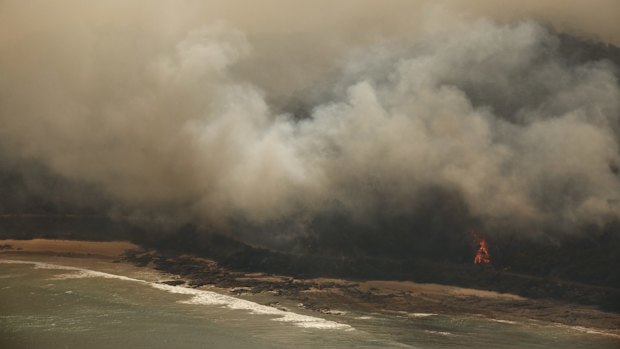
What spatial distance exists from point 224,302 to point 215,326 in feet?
23.8

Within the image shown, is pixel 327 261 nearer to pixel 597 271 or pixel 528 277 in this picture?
pixel 528 277

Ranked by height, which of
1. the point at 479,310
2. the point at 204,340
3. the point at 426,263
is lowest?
the point at 204,340

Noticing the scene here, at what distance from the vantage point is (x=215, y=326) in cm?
4334

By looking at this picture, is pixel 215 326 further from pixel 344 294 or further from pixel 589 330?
pixel 589 330

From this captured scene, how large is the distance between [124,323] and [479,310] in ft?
81.7

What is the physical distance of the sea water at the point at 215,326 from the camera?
39.9m

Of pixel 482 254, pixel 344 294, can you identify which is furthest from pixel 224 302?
pixel 482 254

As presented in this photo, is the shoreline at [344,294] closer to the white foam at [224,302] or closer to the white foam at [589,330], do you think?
the white foam at [589,330]

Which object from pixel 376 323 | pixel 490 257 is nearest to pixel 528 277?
pixel 490 257

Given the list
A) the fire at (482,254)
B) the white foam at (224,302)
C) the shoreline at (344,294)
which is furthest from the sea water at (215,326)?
the fire at (482,254)

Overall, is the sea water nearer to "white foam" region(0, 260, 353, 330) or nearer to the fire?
"white foam" region(0, 260, 353, 330)

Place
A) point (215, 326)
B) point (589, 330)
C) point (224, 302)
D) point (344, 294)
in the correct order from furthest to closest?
point (344, 294), point (224, 302), point (589, 330), point (215, 326)

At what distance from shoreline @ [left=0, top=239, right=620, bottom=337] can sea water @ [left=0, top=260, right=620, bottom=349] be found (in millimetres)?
1373

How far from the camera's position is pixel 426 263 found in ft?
192
